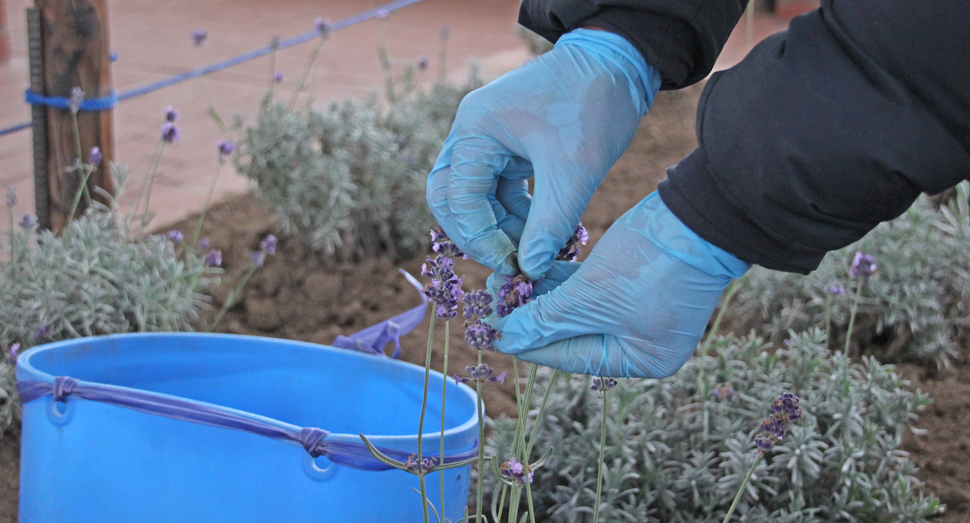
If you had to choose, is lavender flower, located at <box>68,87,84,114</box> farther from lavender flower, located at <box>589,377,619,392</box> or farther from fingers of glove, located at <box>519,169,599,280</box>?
lavender flower, located at <box>589,377,619,392</box>

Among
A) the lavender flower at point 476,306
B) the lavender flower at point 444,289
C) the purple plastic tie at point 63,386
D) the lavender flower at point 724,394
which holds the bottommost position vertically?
the lavender flower at point 724,394

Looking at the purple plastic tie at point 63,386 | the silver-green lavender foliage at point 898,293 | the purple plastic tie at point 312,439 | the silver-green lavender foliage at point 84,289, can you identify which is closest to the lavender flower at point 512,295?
the purple plastic tie at point 312,439

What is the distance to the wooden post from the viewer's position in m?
2.39

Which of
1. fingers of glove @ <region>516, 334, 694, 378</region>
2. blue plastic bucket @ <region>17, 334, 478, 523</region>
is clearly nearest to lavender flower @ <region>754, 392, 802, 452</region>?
fingers of glove @ <region>516, 334, 694, 378</region>

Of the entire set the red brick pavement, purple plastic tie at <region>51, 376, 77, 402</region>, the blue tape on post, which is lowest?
the red brick pavement

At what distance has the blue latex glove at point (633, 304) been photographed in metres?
1.26

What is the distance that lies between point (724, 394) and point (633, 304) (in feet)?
2.26

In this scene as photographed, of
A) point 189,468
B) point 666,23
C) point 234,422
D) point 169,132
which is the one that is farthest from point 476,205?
point 169,132

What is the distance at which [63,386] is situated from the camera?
1411 millimetres

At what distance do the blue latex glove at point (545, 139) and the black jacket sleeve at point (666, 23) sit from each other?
0.9 inches

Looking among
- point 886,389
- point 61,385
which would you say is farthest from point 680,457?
point 61,385

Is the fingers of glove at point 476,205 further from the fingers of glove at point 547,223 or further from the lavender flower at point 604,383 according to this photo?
the lavender flower at point 604,383

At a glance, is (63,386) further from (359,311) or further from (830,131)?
(359,311)

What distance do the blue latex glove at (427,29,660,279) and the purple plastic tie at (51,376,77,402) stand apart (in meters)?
0.64
